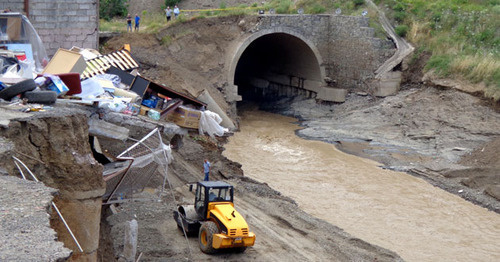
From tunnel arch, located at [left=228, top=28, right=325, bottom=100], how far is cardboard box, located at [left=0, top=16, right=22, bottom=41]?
438 inches

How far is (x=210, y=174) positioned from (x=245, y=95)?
58.6 ft

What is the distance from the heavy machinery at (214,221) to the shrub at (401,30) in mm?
→ 18981

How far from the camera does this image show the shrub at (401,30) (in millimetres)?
29250

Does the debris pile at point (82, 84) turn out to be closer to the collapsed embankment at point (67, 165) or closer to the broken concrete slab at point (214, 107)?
the collapsed embankment at point (67, 165)

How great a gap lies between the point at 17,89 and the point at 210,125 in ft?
38.5

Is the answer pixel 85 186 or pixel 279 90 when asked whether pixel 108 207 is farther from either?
pixel 279 90

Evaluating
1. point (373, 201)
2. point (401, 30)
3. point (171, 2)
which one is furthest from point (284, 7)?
point (373, 201)

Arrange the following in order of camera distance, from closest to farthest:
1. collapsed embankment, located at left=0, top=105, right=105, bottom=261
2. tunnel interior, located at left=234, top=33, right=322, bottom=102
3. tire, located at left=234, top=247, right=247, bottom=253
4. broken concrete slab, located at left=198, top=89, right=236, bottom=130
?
collapsed embankment, located at left=0, top=105, right=105, bottom=261, tire, located at left=234, top=247, right=247, bottom=253, broken concrete slab, located at left=198, top=89, right=236, bottom=130, tunnel interior, located at left=234, top=33, right=322, bottom=102

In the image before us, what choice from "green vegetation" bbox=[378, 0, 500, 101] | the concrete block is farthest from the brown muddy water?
"green vegetation" bbox=[378, 0, 500, 101]

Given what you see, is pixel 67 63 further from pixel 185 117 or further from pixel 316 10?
pixel 316 10

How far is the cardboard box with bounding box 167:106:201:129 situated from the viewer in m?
21.2

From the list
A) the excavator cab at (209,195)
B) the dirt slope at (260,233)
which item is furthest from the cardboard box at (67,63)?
the excavator cab at (209,195)

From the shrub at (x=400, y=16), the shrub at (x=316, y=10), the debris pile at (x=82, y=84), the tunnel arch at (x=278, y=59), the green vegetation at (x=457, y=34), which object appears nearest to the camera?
the debris pile at (x=82, y=84)

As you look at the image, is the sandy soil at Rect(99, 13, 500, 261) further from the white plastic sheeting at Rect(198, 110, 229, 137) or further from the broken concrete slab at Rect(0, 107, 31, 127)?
the broken concrete slab at Rect(0, 107, 31, 127)
